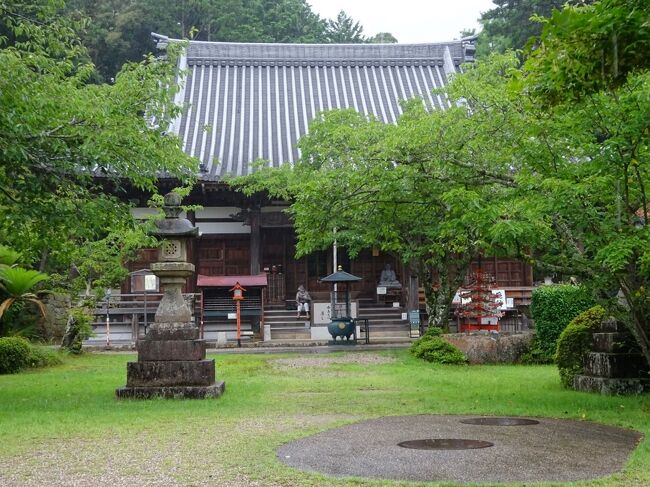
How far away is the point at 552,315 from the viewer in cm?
1688

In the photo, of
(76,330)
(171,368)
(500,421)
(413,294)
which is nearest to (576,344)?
(500,421)

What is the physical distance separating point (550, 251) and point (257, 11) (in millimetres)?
43700

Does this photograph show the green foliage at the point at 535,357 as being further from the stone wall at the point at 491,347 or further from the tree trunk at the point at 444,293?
the tree trunk at the point at 444,293

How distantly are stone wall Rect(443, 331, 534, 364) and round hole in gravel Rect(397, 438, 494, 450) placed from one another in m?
9.56

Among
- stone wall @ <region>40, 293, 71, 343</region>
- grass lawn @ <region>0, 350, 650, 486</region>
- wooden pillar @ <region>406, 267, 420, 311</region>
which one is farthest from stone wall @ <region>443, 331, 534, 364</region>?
stone wall @ <region>40, 293, 71, 343</region>

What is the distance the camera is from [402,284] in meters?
25.9

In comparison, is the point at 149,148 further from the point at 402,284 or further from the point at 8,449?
the point at 402,284

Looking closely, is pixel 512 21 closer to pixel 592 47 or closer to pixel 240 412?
pixel 240 412

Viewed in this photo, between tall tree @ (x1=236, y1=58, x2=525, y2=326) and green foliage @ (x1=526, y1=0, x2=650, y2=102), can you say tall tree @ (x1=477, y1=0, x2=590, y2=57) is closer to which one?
tall tree @ (x1=236, y1=58, x2=525, y2=326)

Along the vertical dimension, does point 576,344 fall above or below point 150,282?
below

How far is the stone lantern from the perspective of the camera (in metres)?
11.0

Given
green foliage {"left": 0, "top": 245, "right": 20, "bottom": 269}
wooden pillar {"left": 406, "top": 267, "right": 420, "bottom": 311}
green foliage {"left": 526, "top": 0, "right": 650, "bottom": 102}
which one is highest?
green foliage {"left": 526, "top": 0, "right": 650, "bottom": 102}

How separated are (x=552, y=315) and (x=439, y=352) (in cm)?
279

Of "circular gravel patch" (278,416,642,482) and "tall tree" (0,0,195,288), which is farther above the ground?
"tall tree" (0,0,195,288)
